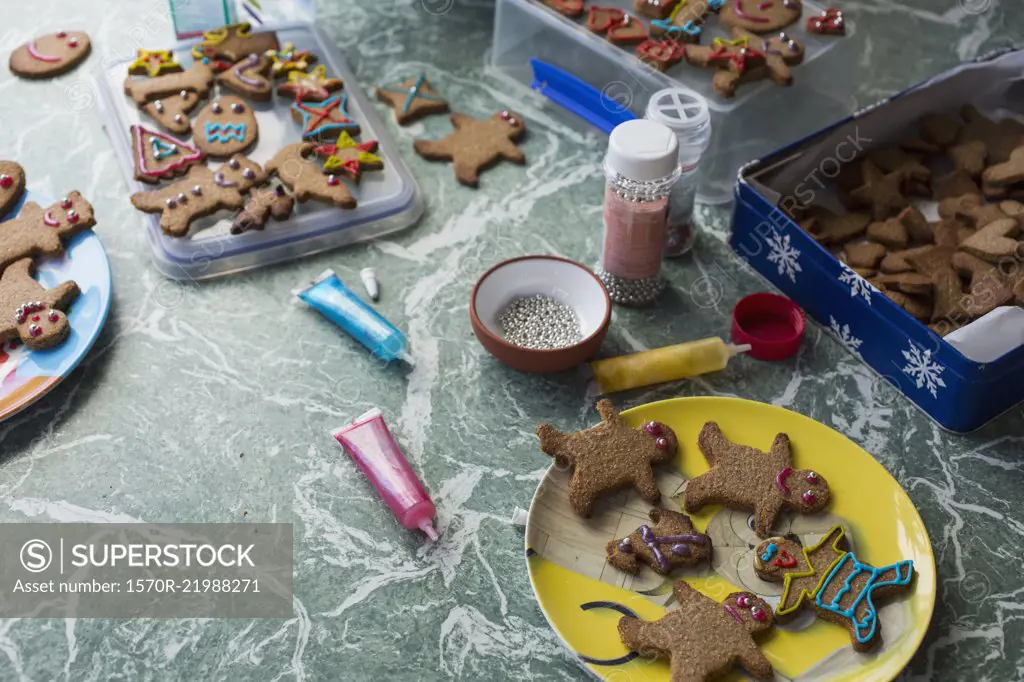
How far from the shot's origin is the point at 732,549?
0.87m

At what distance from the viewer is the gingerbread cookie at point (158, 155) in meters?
1.18

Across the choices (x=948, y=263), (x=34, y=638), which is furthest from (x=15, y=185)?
(x=948, y=263)

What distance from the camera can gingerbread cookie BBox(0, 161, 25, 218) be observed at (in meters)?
1.14

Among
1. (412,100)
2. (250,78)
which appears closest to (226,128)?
(250,78)

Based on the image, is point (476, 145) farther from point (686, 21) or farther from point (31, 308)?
point (31, 308)

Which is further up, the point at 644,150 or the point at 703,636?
the point at 644,150

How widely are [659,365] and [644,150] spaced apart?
8.3 inches

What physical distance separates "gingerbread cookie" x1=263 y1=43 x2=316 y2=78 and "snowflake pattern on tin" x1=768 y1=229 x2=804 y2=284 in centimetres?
64

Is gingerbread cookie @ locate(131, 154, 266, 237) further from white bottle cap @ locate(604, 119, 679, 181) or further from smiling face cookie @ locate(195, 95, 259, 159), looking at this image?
white bottle cap @ locate(604, 119, 679, 181)

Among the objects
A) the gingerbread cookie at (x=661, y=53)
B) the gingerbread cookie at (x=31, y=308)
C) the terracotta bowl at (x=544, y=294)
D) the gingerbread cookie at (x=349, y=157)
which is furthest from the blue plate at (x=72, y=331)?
the gingerbread cookie at (x=661, y=53)

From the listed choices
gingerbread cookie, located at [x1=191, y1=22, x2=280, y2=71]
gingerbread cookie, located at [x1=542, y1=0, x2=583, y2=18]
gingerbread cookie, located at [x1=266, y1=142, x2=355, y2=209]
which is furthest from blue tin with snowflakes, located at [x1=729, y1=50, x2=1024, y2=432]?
gingerbread cookie, located at [x1=191, y1=22, x2=280, y2=71]

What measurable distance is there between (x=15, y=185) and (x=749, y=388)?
2.74 ft

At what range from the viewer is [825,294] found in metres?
1.04

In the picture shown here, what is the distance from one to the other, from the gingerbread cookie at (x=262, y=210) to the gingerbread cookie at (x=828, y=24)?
0.65m
